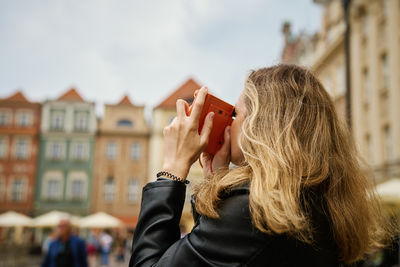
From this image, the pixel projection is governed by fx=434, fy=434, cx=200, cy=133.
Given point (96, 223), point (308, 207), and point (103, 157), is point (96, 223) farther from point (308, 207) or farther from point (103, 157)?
point (308, 207)

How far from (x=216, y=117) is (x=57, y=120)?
4071 centimetres

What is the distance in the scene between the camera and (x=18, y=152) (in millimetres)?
38938

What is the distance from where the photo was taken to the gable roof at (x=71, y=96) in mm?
40469

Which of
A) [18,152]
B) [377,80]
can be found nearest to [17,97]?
[18,152]

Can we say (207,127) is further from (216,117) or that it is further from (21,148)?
(21,148)

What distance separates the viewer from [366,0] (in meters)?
19.6

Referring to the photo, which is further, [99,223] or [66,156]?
[66,156]

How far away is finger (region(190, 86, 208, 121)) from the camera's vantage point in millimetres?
1447

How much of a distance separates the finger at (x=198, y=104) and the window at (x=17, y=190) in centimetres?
4024

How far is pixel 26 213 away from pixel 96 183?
6.46 metres

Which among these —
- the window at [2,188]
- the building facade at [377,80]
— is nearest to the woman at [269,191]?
the building facade at [377,80]

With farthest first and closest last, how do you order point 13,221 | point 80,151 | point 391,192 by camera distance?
point 80,151, point 13,221, point 391,192

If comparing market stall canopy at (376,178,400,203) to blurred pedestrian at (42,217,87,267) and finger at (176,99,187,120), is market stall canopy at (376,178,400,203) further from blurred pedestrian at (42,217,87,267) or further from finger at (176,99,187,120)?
finger at (176,99,187,120)

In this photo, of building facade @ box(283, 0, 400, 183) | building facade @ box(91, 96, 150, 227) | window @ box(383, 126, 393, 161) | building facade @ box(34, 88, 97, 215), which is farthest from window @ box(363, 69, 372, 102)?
building facade @ box(34, 88, 97, 215)
